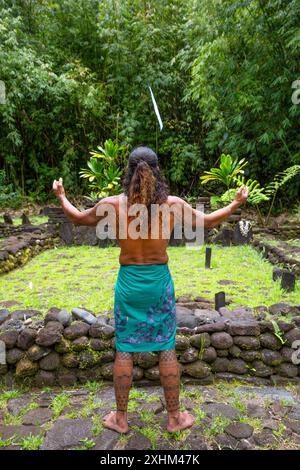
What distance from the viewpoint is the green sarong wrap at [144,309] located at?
207 cm

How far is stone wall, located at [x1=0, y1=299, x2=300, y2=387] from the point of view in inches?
103

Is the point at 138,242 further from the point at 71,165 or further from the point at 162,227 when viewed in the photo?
the point at 71,165

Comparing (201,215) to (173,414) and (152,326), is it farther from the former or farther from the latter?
(173,414)

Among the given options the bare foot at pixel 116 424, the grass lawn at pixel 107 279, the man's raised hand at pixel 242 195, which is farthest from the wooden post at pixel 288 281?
the bare foot at pixel 116 424

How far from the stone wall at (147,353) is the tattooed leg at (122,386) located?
50 centimetres

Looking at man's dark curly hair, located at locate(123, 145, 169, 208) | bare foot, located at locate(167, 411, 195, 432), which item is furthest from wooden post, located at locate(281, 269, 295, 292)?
man's dark curly hair, located at locate(123, 145, 169, 208)

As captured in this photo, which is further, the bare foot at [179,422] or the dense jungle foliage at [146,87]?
the dense jungle foliage at [146,87]

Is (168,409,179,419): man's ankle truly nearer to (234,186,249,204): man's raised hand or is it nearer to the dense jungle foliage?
(234,186,249,204): man's raised hand

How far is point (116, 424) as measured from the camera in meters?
2.12

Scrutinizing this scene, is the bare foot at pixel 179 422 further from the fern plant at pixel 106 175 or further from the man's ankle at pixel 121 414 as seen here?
the fern plant at pixel 106 175

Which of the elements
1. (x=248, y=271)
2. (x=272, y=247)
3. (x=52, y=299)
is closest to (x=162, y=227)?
(x=52, y=299)

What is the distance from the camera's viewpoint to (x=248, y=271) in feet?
16.0

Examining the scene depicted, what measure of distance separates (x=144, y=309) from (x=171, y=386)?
427 mm

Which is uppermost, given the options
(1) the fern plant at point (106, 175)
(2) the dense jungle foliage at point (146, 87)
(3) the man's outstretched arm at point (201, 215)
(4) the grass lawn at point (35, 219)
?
(2) the dense jungle foliage at point (146, 87)
